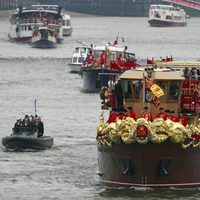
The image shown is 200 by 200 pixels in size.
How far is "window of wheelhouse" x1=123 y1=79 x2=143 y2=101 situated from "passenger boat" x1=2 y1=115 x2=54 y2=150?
1399cm

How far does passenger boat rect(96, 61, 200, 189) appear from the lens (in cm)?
5531

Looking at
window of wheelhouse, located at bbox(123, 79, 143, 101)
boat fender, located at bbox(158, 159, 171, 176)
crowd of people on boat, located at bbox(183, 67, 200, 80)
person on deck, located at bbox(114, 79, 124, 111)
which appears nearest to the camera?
boat fender, located at bbox(158, 159, 171, 176)

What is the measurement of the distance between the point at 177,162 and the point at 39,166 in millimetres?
11747

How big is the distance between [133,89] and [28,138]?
14.3 meters

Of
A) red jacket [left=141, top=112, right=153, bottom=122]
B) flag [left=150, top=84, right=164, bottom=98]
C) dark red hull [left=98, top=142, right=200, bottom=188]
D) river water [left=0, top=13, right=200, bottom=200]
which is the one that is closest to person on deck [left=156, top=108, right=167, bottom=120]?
red jacket [left=141, top=112, right=153, bottom=122]

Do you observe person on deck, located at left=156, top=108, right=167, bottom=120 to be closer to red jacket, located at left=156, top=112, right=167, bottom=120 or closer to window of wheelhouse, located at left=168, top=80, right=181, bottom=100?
red jacket, located at left=156, top=112, right=167, bottom=120

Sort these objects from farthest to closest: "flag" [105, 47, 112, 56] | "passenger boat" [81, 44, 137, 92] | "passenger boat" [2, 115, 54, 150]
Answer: "flag" [105, 47, 112, 56], "passenger boat" [81, 44, 137, 92], "passenger boat" [2, 115, 54, 150]

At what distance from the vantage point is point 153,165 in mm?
55938

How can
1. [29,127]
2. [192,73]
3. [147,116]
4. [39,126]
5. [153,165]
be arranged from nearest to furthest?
[153,165] < [147,116] < [192,73] < [39,126] < [29,127]

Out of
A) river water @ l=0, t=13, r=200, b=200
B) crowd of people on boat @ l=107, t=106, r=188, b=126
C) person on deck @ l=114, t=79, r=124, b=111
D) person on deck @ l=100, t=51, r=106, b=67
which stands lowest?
river water @ l=0, t=13, r=200, b=200

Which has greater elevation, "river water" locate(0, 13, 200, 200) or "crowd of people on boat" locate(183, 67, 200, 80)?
"crowd of people on boat" locate(183, 67, 200, 80)

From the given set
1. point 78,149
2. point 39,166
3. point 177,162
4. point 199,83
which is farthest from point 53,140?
point 177,162

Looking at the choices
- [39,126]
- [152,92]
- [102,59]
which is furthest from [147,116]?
[102,59]

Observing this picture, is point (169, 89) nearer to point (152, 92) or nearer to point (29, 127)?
point (152, 92)
